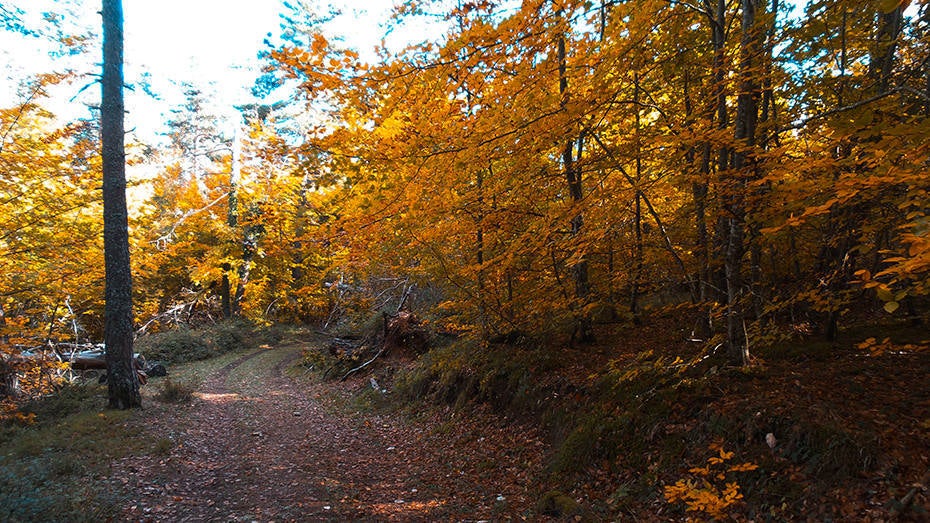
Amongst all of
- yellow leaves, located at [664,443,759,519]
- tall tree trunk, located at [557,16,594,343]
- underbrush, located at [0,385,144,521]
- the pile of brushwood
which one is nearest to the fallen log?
underbrush, located at [0,385,144,521]

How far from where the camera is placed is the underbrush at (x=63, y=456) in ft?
14.1

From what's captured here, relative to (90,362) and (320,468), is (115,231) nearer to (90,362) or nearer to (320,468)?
(320,468)

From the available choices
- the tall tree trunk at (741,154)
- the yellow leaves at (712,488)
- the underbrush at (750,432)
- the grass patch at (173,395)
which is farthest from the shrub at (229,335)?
the tall tree trunk at (741,154)

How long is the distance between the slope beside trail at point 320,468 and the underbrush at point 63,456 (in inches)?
12.3

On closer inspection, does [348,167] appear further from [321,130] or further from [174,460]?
[174,460]

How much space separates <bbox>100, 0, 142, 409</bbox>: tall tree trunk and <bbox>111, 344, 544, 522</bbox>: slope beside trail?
2.95ft

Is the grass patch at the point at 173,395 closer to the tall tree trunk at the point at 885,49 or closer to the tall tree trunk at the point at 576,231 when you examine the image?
the tall tree trunk at the point at 576,231

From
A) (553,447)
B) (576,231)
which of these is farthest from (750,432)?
(576,231)

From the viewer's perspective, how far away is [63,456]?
226 inches

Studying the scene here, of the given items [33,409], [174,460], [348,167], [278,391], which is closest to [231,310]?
[278,391]

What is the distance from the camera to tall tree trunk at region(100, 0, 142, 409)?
27.0 feet

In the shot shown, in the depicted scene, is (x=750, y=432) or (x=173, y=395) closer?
(x=750, y=432)

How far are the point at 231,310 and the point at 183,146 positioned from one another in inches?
787

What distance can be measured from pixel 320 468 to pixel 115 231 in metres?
6.14
